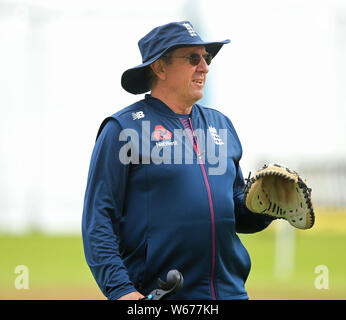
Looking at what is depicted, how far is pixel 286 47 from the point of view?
54.7 feet

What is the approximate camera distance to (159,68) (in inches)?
166

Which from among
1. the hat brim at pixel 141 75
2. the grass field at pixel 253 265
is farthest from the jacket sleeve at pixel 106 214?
the grass field at pixel 253 265

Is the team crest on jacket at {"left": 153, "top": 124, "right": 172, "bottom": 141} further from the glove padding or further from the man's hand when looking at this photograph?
the man's hand

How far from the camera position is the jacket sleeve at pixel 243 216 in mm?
4305

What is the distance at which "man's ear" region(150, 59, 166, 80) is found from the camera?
4.19 metres

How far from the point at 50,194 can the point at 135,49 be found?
3884 millimetres

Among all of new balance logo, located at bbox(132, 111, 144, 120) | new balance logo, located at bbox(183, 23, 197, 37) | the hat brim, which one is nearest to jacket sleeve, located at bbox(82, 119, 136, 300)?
new balance logo, located at bbox(132, 111, 144, 120)

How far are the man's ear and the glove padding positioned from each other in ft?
2.43

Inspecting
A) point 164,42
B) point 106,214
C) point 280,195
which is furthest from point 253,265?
point 106,214

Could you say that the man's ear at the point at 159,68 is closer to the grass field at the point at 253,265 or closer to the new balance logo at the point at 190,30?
the new balance logo at the point at 190,30

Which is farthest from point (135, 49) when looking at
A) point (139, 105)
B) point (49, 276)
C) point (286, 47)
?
point (139, 105)

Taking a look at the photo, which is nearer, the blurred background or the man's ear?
the man's ear

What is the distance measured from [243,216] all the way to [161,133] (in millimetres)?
738

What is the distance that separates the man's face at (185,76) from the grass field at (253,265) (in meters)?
5.85
